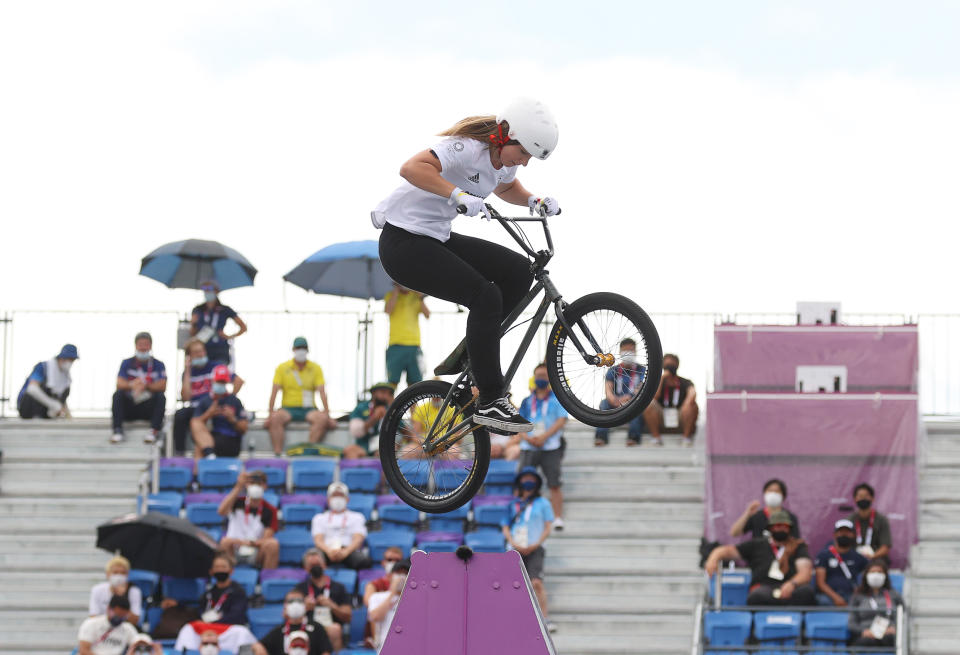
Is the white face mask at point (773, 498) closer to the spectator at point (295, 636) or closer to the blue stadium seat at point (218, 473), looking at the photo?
the spectator at point (295, 636)

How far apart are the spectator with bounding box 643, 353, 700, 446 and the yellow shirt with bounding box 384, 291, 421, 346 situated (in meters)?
2.68

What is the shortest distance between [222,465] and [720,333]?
5.54m

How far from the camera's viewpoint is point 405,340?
1841cm

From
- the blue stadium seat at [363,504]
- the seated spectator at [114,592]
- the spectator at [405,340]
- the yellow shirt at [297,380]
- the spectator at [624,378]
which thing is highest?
the spectator at [405,340]

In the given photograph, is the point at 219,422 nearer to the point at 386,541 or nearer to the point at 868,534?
the point at 386,541

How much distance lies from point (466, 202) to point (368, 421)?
10.5 m

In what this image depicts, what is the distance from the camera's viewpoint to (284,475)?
1872 cm

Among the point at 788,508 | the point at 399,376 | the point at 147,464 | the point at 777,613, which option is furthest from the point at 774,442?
the point at 147,464

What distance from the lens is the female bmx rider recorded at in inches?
350

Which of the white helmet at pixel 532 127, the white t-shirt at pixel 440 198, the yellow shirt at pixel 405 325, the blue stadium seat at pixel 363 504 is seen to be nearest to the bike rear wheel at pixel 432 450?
the white t-shirt at pixel 440 198

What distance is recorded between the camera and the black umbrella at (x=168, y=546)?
16500 mm

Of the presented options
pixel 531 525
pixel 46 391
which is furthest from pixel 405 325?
pixel 46 391

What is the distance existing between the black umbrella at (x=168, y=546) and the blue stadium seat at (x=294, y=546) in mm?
1003

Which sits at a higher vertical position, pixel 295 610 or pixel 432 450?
pixel 432 450
